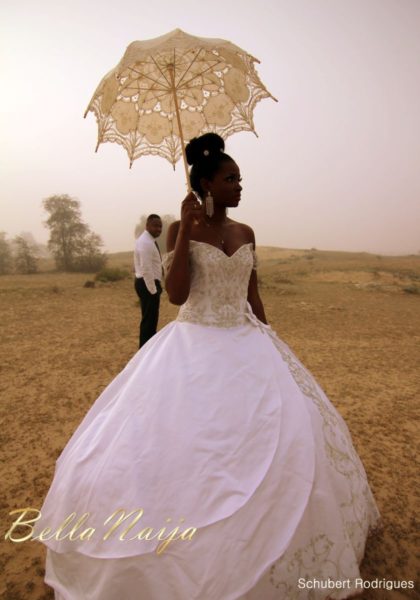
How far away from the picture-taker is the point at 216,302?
86.7 inches

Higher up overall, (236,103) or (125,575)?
(236,103)

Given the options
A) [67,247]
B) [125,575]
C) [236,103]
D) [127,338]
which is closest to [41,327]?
[127,338]

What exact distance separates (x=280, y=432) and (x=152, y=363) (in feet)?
2.80

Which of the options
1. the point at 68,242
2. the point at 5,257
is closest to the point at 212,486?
the point at 68,242

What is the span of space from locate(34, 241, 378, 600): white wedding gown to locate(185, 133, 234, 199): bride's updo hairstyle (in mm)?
1045

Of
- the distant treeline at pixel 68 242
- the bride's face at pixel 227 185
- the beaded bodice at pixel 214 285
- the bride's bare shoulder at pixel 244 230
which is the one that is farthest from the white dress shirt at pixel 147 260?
the distant treeline at pixel 68 242

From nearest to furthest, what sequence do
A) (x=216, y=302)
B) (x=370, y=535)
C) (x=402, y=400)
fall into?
1. (x=216, y=302)
2. (x=370, y=535)
3. (x=402, y=400)

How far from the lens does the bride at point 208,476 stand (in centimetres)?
147

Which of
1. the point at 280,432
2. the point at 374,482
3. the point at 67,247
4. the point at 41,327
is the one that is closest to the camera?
the point at 280,432

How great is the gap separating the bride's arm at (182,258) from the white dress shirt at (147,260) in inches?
142

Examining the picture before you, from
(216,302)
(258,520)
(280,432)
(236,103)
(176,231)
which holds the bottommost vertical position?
(258,520)

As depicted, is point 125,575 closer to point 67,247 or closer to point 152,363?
point 152,363

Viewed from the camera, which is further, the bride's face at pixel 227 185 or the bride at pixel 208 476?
the bride's face at pixel 227 185

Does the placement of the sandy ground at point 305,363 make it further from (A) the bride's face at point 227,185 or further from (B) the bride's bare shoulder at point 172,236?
(A) the bride's face at point 227,185
